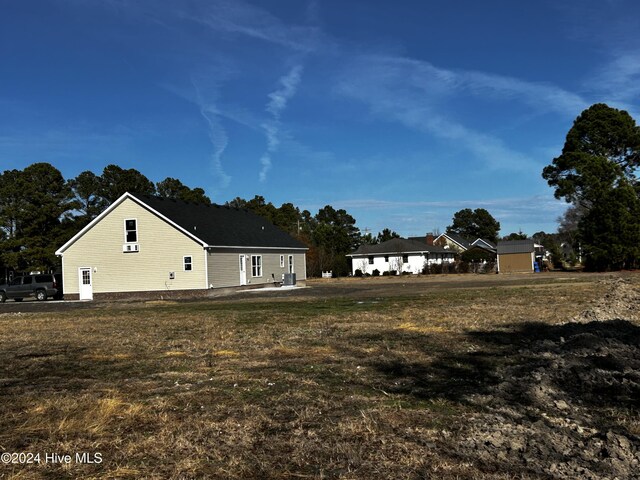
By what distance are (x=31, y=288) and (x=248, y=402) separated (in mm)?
34631

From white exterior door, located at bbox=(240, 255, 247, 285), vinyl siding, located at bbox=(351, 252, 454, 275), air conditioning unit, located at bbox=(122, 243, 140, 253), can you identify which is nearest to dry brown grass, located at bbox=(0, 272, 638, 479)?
air conditioning unit, located at bbox=(122, 243, 140, 253)

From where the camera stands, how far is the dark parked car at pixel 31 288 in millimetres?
35625

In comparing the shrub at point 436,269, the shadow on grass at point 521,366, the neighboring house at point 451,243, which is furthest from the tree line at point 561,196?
the shadow on grass at point 521,366

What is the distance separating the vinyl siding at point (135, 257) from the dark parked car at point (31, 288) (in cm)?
155

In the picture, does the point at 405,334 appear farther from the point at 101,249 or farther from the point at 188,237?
the point at 101,249

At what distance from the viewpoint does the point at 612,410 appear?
5.61m

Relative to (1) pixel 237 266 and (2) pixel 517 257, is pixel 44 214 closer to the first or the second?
(1) pixel 237 266

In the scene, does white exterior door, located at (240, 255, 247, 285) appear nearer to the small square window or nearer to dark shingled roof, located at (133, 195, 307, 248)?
dark shingled roof, located at (133, 195, 307, 248)

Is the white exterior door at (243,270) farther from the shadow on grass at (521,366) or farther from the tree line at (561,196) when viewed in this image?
the shadow on grass at (521,366)

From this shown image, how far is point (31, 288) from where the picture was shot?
117 ft

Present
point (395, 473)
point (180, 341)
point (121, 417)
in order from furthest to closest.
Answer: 1. point (180, 341)
2. point (121, 417)
3. point (395, 473)

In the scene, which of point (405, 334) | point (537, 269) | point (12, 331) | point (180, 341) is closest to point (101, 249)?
point (12, 331)

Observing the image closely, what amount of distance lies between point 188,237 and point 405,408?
95.7 feet

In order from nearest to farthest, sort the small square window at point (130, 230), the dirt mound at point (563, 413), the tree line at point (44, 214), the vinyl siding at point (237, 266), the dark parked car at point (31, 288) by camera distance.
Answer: the dirt mound at point (563, 413) < the vinyl siding at point (237, 266) < the small square window at point (130, 230) < the dark parked car at point (31, 288) < the tree line at point (44, 214)
